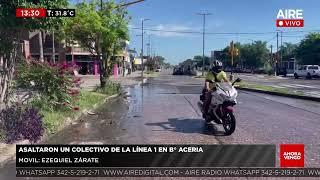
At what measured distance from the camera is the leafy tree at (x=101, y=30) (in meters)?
22.6

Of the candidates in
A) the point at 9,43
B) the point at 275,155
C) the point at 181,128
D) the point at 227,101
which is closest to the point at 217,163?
the point at 275,155

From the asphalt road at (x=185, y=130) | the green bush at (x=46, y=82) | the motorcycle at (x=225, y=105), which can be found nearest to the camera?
the asphalt road at (x=185, y=130)

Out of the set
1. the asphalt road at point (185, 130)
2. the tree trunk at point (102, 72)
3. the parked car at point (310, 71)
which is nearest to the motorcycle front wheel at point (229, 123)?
the asphalt road at point (185, 130)

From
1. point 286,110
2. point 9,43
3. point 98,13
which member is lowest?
point 286,110

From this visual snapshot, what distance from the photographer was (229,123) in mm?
9828

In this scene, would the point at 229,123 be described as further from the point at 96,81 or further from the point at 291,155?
the point at 96,81

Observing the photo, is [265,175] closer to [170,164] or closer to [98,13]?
[170,164]

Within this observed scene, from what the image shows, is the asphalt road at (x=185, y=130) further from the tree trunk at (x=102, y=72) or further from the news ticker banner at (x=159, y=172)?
the tree trunk at (x=102, y=72)

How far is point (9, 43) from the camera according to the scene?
30.1 feet

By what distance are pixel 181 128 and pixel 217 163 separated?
3969 mm

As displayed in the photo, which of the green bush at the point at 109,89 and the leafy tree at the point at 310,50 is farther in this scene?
the leafy tree at the point at 310,50

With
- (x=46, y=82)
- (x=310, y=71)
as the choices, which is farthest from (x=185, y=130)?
(x=310, y=71)

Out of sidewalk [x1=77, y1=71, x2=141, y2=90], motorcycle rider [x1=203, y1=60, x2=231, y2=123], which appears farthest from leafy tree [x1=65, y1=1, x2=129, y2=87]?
motorcycle rider [x1=203, y1=60, x2=231, y2=123]

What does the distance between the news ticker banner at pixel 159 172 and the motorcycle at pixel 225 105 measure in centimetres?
317
